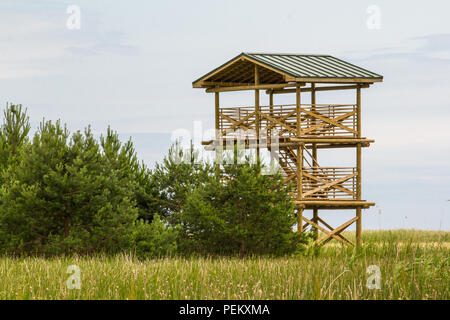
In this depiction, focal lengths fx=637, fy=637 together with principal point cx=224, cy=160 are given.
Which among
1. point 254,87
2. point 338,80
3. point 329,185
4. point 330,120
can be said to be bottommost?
point 329,185

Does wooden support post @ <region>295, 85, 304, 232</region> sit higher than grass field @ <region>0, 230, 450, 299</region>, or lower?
higher

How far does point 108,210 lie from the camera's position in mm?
19844

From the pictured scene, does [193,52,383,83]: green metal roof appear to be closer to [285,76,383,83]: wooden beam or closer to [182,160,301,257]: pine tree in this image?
[285,76,383,83]: wooden beam

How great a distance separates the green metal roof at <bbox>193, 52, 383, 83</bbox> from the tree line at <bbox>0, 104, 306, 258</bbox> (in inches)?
232

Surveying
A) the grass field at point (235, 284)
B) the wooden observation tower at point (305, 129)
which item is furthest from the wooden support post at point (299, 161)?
the grass field at point (235, 284)

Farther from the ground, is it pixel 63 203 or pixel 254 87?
pixel 254 87

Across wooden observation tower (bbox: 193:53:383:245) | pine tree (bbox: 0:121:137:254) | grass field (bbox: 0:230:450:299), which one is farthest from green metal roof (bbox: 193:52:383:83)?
grass field (bbox: 0:230:450:299)

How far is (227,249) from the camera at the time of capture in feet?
67.8

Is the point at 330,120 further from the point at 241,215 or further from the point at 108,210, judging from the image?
the point at 108,210

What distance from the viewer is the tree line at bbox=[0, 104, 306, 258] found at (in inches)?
766

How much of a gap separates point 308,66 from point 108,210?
11787mm

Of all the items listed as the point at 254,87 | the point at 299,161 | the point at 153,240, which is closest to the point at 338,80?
Result: the point at 254,87
